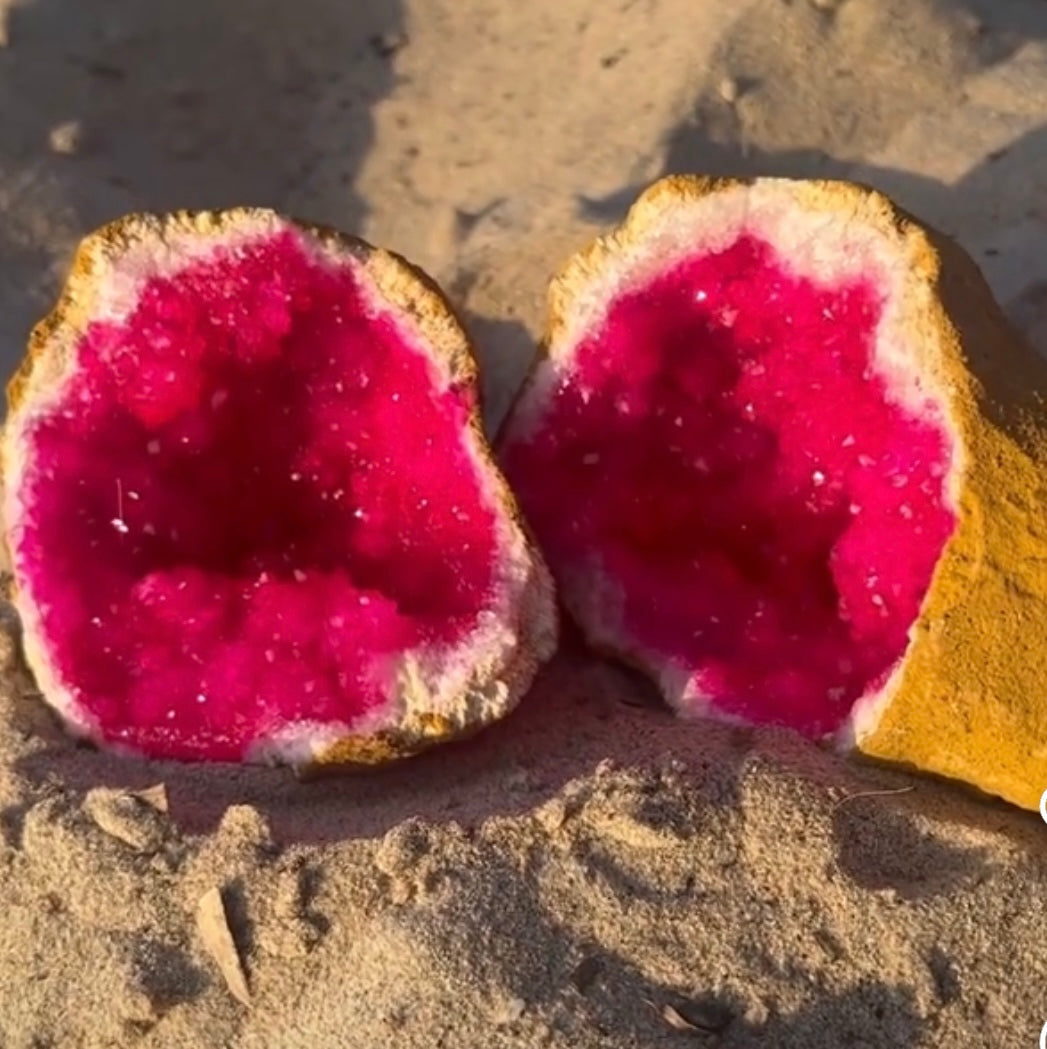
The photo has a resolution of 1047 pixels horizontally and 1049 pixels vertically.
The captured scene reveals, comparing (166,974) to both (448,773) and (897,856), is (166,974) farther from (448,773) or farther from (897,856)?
(897,856)

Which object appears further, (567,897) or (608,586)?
(608,586)

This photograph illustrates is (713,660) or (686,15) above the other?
(686,15)

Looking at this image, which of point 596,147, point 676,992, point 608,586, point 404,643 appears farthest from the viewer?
point 596,147

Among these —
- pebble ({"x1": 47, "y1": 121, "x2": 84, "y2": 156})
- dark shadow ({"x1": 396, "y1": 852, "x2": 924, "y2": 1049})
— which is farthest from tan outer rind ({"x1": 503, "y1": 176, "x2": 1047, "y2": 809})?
pebble ({"x1": 47, "y1": 121, "x2": 84, "y2": 156})

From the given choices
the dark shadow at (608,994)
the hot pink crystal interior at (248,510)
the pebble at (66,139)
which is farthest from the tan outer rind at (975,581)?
the pebble at (66,139)

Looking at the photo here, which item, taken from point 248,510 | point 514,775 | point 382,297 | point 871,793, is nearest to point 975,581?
point 871,793

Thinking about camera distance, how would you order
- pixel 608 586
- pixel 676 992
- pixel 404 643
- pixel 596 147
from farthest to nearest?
1. pixel 596 147
2. pixel 608 586
3. pixel 404 643
4. pixel 676 992

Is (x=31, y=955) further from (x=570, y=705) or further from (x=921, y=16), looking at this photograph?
(x=921, y=16)

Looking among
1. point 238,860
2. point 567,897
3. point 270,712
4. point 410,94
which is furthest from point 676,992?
point 410,94
